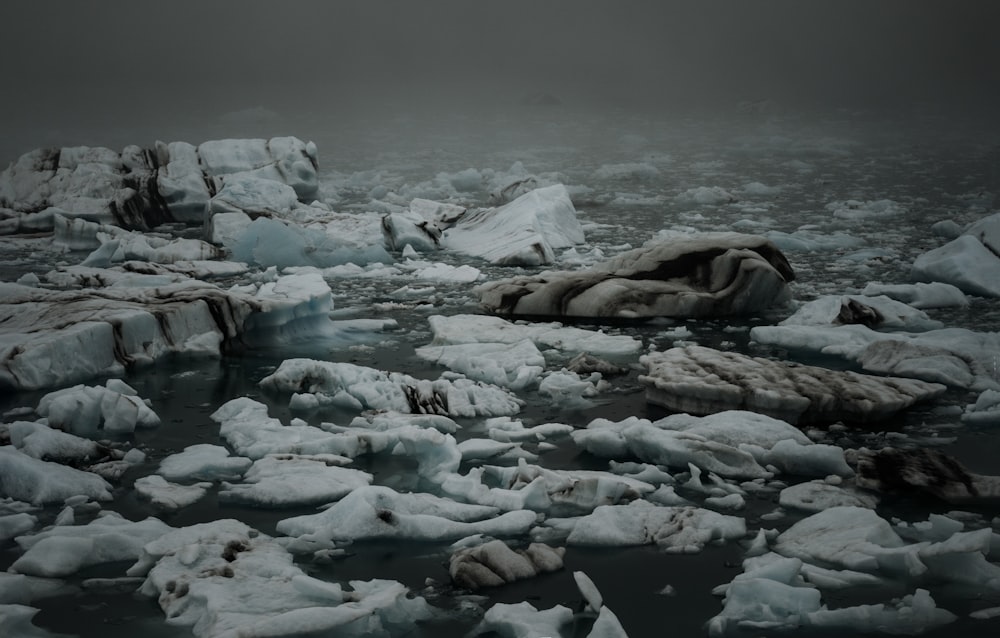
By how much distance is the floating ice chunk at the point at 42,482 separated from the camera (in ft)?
12.6

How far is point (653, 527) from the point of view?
3.59m

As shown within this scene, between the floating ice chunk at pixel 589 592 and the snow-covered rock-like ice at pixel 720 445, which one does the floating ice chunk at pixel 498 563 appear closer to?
the floating ice chunk at pixel 589 592

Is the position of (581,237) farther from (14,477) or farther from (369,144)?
(369,144)

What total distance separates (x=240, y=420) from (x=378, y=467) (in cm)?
89

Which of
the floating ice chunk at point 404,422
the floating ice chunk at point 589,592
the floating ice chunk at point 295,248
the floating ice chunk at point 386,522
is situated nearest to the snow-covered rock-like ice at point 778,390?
the floating ice chunk at point 404,422

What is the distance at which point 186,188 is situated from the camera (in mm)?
11156

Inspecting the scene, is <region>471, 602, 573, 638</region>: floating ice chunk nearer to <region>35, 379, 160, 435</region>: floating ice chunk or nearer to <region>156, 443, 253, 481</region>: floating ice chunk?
<region>156, 443, 253, 481</region>: floating ice chunk

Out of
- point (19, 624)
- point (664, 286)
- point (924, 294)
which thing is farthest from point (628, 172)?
point (19, 624)

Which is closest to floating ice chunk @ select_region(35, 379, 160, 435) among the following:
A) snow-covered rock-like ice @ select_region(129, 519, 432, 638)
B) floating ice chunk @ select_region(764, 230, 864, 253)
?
snow-covered rock-like ice @ select_region(129, 519, 432, 638)

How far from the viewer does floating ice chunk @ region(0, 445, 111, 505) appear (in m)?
3.85

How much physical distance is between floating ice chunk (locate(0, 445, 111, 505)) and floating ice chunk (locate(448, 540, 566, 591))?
1.59 meters

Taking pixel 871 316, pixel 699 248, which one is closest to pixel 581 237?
pixel 699 248

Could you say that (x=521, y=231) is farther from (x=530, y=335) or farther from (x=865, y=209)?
(x=865, y=209)

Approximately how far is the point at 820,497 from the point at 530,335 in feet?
8.99
